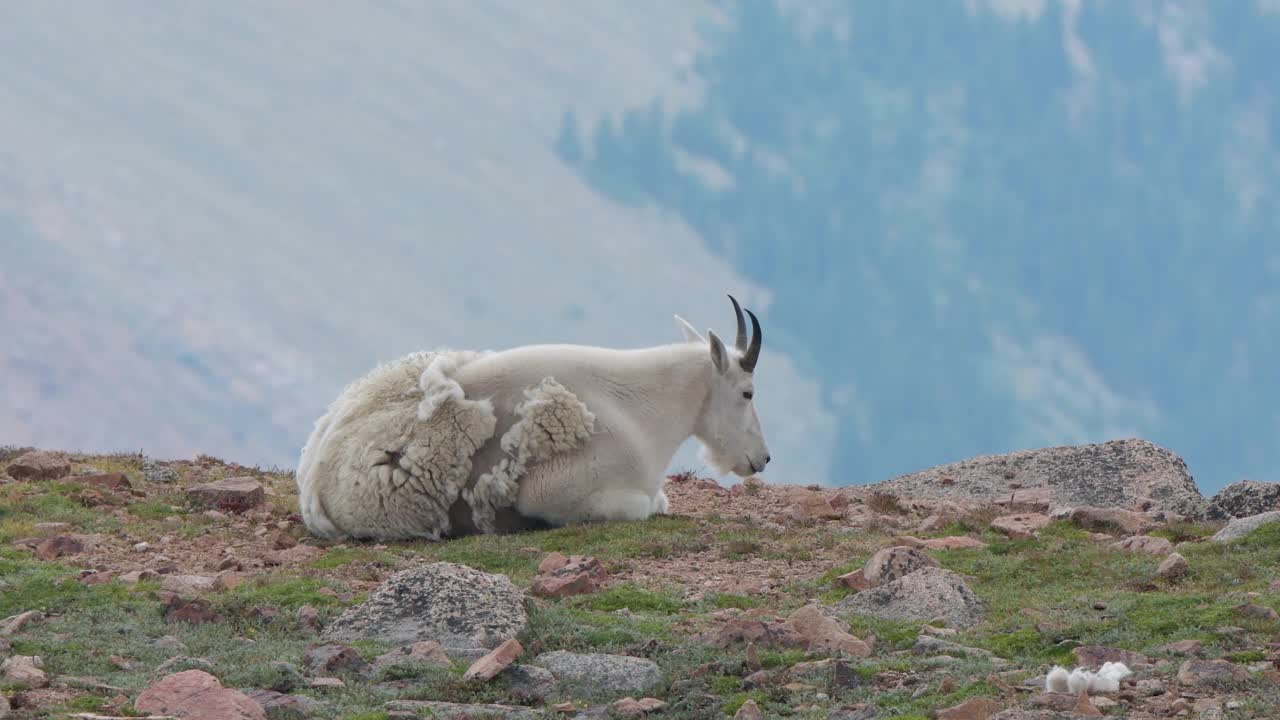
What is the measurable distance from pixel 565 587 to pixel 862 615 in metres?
2.66

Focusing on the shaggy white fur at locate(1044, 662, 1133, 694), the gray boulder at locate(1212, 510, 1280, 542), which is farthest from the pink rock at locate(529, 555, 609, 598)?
the gray boulder at locate(1212, 510, 1280, 542)

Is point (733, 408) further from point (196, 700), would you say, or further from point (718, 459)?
point (196, 700)

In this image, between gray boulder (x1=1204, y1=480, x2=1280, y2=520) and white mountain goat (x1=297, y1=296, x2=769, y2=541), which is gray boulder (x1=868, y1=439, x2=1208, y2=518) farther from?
white mountain goat (x1=297, y1=296, x2=769, y2=541)

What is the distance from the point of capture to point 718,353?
1908cm

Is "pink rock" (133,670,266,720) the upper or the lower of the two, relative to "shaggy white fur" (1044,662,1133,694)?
lower

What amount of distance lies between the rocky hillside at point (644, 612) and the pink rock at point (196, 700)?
0.02 m

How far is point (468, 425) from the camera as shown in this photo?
692 inches

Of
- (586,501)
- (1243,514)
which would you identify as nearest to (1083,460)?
(1243,514)

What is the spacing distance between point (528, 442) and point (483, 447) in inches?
21.1

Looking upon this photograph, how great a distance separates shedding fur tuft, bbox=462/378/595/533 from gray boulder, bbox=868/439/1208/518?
26.9 ft

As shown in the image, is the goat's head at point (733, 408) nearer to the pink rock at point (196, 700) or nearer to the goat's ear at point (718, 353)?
the goat's ear at point (718, 353)

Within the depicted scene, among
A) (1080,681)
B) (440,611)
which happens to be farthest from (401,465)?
(1080,681)

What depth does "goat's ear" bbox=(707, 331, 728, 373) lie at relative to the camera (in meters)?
19.0

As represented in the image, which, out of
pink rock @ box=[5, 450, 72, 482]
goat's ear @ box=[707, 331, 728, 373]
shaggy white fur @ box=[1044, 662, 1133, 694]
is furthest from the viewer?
pink rock @ box=[5, 450, 72, 482]
